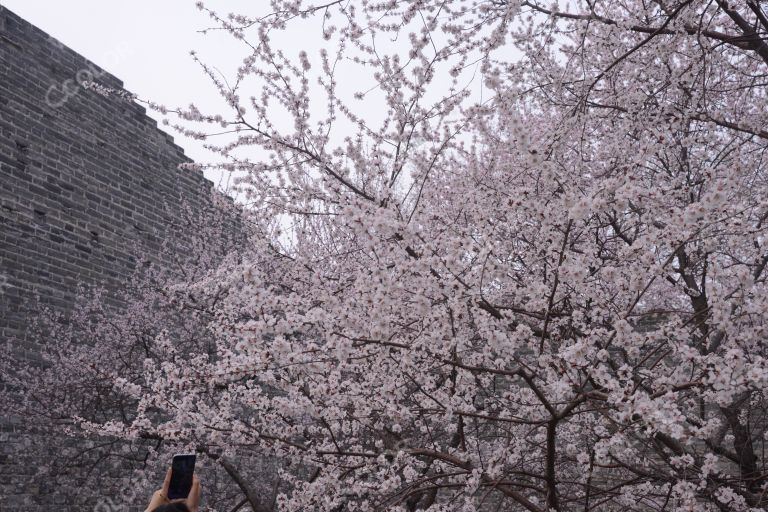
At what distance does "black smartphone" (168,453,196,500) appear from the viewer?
2.42 m

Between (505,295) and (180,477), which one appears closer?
(180,477)

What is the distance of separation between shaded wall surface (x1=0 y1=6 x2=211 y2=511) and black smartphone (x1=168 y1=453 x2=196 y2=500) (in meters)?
6.74

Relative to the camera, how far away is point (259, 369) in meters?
3.43

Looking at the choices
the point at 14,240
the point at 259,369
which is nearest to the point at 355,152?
the point at 259,369

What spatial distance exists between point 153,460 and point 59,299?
2649 mm

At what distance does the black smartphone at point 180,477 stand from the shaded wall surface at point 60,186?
6741mm

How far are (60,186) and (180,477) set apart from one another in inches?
332

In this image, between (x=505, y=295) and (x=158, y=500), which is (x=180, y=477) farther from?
(x=505, y=295)

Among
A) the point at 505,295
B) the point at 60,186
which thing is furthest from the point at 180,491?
the point at 60,186

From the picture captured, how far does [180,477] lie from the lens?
2.44m

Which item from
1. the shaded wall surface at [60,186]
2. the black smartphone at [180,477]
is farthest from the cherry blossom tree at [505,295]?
the shaded wall surface at [60,186]

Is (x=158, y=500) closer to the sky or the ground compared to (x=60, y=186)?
closer to the ground

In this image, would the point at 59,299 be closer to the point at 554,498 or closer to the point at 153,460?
the point at 153,460

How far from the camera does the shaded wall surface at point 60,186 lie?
856cm
